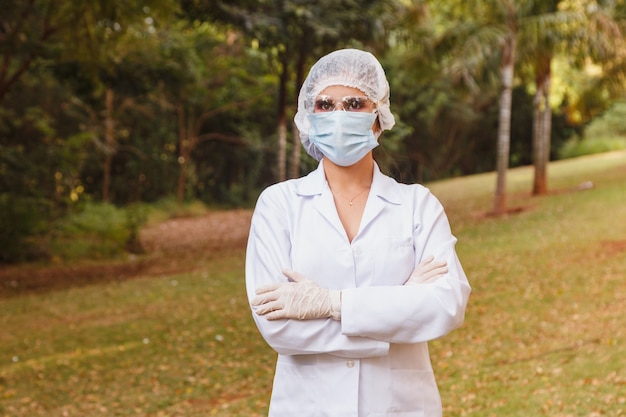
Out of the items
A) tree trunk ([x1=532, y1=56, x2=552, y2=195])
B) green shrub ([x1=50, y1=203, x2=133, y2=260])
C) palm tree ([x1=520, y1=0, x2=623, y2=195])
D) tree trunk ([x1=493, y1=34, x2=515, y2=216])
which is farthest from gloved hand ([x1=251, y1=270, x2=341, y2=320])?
tree trunk ([x1=532, y1=56, x2=552, y2=195])

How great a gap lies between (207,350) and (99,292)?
5.42 m

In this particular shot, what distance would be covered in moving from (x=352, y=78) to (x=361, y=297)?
772 mm

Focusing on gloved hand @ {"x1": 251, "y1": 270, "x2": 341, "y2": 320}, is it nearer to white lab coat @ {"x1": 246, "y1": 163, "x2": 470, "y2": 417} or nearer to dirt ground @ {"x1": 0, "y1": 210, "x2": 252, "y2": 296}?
white lab coat @ {"x1": 246, "y1": 163, "x2": 470, "y2": 417}

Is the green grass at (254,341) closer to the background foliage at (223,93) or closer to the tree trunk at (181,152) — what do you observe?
the background foliage at (223,93)

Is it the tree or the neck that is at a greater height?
the tree

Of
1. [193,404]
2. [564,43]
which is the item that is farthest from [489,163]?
[193,404]

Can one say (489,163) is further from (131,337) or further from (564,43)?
(131,337)

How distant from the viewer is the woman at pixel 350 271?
2.56 meters

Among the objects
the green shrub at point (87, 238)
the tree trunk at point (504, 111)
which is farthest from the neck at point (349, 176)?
the green shrub at point (87, 238)

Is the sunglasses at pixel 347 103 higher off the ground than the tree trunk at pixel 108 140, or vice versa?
the sunglasses at pixel 347 103

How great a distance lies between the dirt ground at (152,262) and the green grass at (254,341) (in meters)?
1.11

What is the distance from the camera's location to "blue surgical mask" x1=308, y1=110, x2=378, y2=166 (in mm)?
2783

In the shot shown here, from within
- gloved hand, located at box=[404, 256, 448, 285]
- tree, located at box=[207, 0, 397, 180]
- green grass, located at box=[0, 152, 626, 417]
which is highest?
tree, located at box=[207, 0, 397, 180]

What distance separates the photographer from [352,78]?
109 inches
